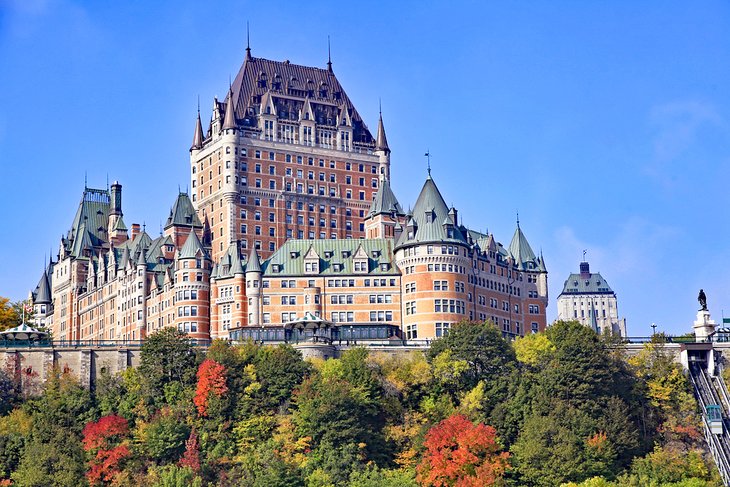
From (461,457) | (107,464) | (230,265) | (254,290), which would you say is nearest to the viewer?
(461,457)

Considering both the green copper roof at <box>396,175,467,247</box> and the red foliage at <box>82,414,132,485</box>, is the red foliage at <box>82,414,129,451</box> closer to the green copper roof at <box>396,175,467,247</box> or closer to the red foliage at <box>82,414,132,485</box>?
the red foliage at <box>82,414,132,485</box>

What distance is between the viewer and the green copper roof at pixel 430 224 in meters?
172

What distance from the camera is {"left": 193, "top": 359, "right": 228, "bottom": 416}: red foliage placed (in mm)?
141500

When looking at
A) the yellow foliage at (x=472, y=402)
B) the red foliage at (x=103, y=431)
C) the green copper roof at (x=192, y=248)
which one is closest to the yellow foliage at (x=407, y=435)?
the yellow foliage at (x=472, y=402)

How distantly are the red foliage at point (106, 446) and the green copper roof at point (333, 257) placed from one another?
4067 cm

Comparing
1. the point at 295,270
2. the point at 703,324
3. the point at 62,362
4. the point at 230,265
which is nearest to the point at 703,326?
the point at 703,324

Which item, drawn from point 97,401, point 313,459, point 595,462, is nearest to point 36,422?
point 97,401

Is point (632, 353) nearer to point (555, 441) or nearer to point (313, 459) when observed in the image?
point (555, 441)

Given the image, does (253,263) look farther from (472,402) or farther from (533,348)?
(472,402)

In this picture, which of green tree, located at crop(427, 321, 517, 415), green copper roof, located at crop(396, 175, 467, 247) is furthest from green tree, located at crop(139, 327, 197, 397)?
green copper roof, located at crop(396, 175, 467, 247)

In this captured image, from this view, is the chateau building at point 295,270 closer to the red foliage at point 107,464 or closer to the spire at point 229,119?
the spire at point 229,119

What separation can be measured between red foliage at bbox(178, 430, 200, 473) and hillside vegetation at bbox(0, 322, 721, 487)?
167mm

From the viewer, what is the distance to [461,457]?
13088cm

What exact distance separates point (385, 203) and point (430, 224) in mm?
15876
